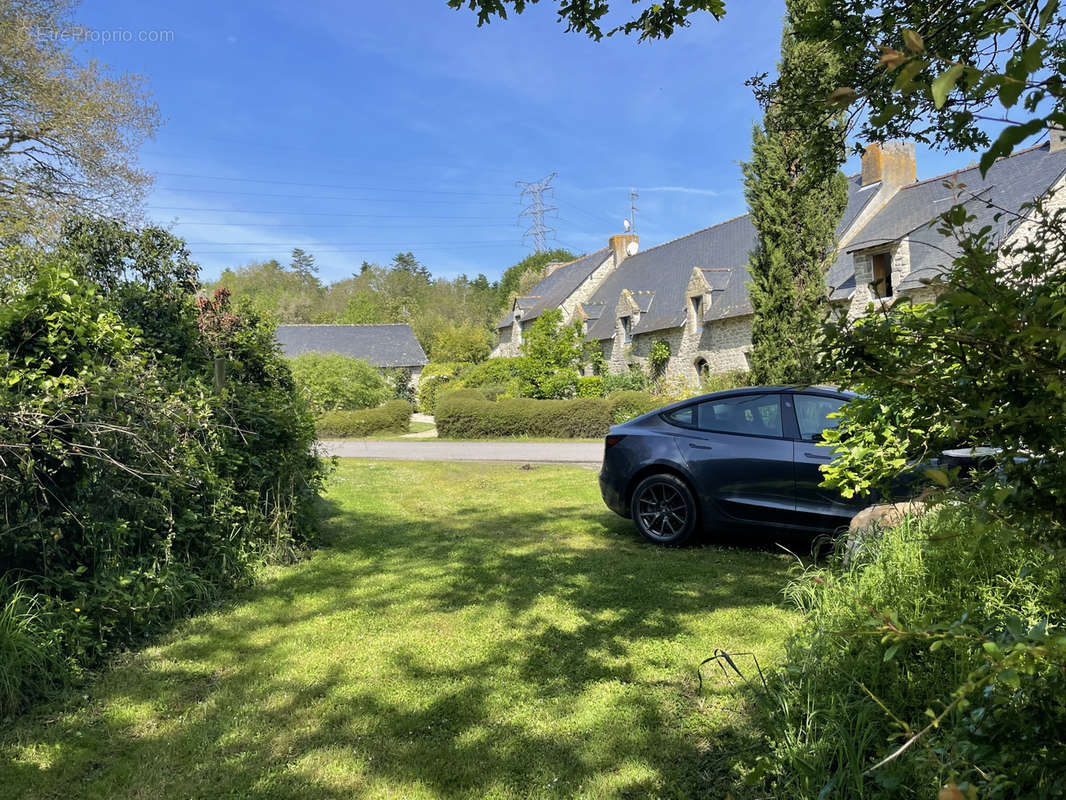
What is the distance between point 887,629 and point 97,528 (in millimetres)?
4331

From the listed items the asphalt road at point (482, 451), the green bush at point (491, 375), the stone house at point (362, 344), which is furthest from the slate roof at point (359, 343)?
the asphalt road at point (482, 451)

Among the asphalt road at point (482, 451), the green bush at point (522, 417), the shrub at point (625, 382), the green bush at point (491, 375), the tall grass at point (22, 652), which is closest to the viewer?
the tall grass at point (22, 652)

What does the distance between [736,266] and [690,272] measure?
362 cm

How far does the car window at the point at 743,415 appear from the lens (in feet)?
20.6

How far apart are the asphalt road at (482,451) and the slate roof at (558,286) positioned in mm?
24587

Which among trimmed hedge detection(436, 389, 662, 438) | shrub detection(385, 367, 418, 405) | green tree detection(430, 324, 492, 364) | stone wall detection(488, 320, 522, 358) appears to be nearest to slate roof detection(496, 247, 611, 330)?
stone wall detection(488, 320, 522, 358)

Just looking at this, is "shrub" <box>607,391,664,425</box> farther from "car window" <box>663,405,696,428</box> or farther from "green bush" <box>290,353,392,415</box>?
"green bush" <box>290,353,392,415</box>

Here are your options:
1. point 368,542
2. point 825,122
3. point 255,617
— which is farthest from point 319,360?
point 825,122

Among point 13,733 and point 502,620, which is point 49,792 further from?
point 502,620

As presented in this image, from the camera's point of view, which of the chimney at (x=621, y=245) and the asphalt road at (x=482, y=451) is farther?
the chimney at (x=621, y=245)

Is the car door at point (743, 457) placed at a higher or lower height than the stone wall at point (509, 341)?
lower

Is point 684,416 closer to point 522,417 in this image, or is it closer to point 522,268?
Result: point 522,417

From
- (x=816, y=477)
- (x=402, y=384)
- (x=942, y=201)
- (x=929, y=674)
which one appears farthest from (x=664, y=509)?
(x=402, y=384)

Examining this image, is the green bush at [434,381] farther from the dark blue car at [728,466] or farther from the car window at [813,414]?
the car window at [813,414]
